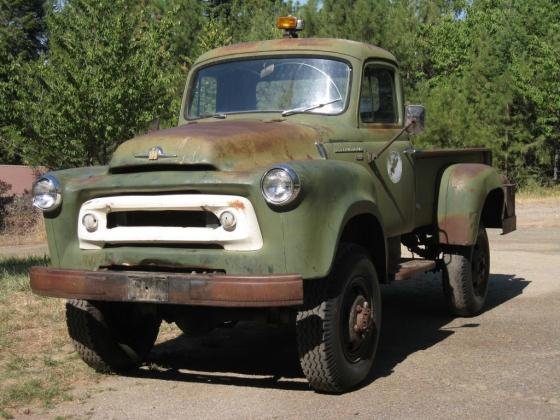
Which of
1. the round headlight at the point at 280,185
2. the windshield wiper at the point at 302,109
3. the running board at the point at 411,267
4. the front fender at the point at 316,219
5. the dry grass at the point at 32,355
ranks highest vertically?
the windshield wiper at the point at 302,109

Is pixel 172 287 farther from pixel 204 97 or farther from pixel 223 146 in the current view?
pixel 204 97

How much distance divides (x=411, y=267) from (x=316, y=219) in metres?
1.92

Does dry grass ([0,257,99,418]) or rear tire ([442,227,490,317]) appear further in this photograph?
rear tire ([442,227,490,317])

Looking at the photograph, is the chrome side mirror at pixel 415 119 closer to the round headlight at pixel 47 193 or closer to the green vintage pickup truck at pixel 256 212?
the green vintage pickup truck at pixel 256 212

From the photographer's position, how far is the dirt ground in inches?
199

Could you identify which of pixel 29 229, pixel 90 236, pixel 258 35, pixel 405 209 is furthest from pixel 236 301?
pixel 258 35

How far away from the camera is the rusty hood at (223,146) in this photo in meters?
5.20

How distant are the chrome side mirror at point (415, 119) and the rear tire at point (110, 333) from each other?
2185 millimetres

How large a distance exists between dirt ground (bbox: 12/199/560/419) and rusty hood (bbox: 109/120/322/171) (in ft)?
4.56

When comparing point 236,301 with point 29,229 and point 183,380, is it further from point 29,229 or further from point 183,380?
point 29,229

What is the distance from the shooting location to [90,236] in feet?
17.7

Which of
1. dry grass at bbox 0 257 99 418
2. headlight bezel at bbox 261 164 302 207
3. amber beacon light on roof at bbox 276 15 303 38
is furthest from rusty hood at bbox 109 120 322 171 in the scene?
dry grass at bbox 0 257 99 418

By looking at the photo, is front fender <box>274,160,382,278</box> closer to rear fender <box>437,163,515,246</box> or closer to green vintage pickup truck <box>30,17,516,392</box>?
green vintage pickup truck <box>30,17,516,392</box>

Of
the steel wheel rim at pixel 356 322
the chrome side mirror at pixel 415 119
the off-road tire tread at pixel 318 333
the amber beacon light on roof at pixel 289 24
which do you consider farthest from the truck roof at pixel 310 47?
the off-road tire tread at pixel 318 333
